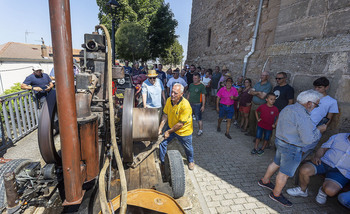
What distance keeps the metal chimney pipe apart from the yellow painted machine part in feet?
1.41

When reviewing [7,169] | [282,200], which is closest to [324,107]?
[282,200]

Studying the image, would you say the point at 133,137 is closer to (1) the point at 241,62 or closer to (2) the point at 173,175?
(2) the point at 173,175

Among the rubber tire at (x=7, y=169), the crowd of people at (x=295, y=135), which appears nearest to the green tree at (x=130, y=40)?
the crowd of people at (x=295, y=135)

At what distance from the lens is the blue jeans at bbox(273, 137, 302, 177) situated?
268 centimetres

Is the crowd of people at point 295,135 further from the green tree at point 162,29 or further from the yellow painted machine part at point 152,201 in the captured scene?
the green tree at point 162,29

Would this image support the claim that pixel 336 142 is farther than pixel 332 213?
Yes

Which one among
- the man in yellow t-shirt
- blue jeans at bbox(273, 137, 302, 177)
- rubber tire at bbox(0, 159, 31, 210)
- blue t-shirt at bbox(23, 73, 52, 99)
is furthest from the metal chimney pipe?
blue t-shirt at bbox(23, 73, 52, 99)

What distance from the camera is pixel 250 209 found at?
2.67m

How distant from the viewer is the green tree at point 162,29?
64.2ft

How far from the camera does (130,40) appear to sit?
15.9 m

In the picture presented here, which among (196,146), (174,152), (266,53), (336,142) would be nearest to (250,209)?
(174,152)

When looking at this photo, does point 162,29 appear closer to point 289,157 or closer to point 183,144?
point 183,144

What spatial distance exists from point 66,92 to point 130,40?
1598cm

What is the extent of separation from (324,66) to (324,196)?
246cm
